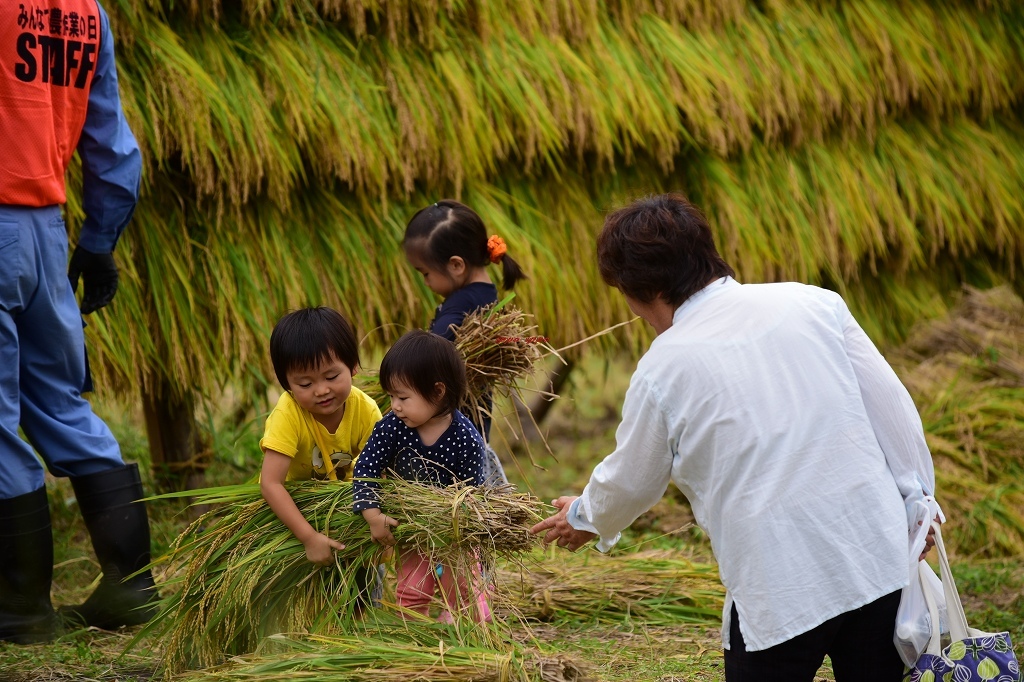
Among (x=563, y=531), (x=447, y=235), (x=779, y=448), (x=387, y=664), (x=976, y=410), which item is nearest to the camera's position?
(x=779, y=448)

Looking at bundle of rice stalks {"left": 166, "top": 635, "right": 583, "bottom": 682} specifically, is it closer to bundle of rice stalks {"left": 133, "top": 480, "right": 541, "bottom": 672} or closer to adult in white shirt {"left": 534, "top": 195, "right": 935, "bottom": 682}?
bundle of rice stalks {"left": 133, "top": 480, "right": 541, "bottom": 672}

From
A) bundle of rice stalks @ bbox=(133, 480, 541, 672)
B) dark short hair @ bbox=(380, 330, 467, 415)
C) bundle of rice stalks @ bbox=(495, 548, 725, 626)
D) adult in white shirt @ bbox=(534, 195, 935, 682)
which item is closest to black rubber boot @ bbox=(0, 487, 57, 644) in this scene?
bundle of rice stalks @ bbox=(133, 480, 541, 672)

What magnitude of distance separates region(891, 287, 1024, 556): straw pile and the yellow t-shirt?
7.05ft

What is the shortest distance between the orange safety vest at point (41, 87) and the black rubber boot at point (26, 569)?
0.74 meters

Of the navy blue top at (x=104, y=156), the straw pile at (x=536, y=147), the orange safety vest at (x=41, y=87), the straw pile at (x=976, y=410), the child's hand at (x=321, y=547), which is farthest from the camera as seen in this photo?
the straw pile at (x=976, y=410)

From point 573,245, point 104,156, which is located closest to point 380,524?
point 104,156

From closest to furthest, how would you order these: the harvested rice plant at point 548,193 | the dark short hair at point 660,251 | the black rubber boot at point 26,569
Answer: the dark short hair at point 660,251, the black rubber boot at point 26,569, the harvested rice plant at point 548,193

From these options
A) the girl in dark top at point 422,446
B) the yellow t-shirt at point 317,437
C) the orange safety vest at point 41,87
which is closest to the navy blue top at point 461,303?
the yellow t-shirt at point 317,437

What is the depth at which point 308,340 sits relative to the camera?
232cm

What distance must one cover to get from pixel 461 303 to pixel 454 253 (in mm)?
140

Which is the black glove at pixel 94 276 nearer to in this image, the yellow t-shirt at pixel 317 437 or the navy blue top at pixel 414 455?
the yellow t-shirt at pixel 317 437

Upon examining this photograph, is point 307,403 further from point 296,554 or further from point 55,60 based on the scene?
point 55,60

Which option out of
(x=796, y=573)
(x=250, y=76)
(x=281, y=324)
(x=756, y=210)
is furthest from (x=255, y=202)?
(x=796, y=573)

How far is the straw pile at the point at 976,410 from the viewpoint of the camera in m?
3.68
